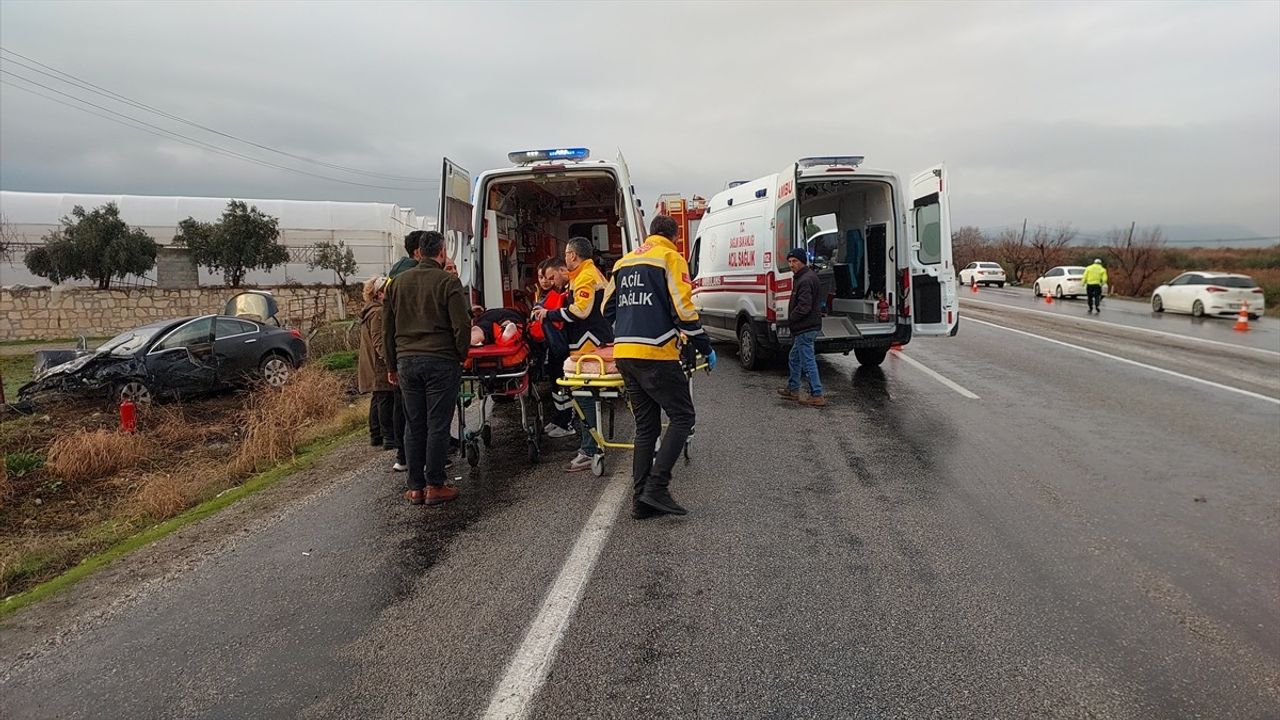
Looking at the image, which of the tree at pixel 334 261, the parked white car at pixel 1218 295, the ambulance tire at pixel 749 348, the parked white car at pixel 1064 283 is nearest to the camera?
the ambulance tire at pixel 749 348

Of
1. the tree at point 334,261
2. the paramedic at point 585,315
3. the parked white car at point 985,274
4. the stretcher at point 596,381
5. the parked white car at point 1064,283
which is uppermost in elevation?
the tree at point 334,261

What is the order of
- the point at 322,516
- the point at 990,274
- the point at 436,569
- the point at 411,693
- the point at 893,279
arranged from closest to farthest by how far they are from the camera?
the point at 411,693, the point at 436,569, the point at 322,516, the point at 893,279, the point at 990,274

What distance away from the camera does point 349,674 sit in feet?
9.53

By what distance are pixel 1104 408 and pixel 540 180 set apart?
6.66m

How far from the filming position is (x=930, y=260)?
9195 millimetres

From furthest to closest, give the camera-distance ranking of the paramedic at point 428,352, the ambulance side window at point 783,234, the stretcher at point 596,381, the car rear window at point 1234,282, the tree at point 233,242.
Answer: the tree at point 233,242 < the car rear window at point 1234,282 < the ambulance side window at point 783,234 < the stretcher at point 596,381 < the paramedic at point 428,352

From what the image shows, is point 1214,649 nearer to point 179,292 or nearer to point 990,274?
point 179,292

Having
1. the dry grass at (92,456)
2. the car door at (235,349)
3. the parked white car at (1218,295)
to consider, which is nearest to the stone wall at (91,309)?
→ the car door at (235,349)

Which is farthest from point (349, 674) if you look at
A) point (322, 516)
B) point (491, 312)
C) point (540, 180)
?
point (540, 180)

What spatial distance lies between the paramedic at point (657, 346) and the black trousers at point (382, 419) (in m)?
2.99

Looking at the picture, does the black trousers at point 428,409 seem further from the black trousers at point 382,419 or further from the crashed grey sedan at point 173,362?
the crashed grey sedan at point 173,362

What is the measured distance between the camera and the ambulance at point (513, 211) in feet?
24.6

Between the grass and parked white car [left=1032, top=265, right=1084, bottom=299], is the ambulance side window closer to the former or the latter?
the grass

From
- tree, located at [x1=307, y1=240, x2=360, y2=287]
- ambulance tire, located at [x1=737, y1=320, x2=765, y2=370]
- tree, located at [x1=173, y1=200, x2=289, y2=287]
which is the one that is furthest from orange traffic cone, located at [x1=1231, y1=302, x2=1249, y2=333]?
tree, located at [x1=173, y1=200, x2=289, y2=287]
